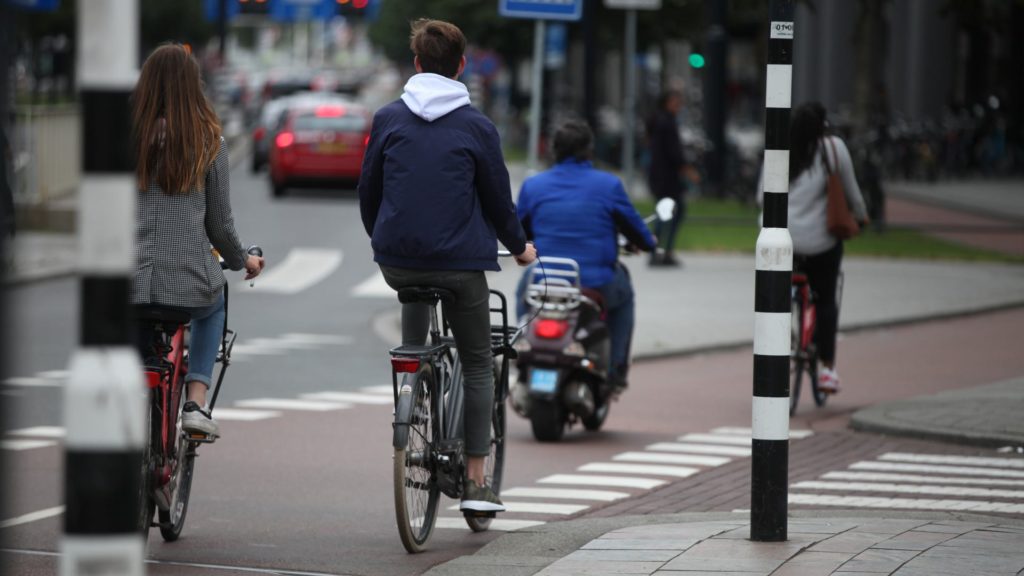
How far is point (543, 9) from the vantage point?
54.2 ft

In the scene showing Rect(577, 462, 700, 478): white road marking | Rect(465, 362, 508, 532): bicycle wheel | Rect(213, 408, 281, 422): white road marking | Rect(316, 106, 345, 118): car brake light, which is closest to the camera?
Rect(465, 362, 508, 532): bicycle wheel

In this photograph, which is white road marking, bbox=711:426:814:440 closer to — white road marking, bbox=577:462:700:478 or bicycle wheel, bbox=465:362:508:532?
white road marking, bbox=577:462:700:478

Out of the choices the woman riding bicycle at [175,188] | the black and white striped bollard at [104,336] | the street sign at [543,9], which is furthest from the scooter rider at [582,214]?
the black and white striped bollard at [104,336]

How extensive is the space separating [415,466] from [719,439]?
3605 millimetres

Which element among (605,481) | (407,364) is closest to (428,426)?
(407,364)

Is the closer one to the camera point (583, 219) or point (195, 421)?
point (195, 421)

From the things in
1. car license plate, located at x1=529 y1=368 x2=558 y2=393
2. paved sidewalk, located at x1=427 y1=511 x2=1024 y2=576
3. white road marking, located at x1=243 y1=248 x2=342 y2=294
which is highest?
paved sidewalk, located at x1=427 y1=511 x2=1024 y2=576

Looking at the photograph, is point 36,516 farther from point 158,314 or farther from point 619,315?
point 619,315

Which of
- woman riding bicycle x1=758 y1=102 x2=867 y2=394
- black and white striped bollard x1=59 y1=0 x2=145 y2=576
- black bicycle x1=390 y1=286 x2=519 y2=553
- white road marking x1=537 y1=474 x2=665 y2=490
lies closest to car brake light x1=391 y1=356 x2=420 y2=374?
black bicycle x1=390 y1=286 x2=519 y2=553

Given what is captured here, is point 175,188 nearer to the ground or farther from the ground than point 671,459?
farther from the ground

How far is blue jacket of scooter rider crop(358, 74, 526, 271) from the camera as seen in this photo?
6512 millimetres

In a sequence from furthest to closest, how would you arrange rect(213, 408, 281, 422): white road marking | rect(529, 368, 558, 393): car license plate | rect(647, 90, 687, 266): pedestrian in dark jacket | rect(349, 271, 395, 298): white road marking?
rect(647, 90, 687, 266): pedestrian in dark jacket < rect(349, 271, 395, 298): white road marking < rect(213, 408, 281, 422): white road marking < rect(529, 368, 558, 393): car license plate

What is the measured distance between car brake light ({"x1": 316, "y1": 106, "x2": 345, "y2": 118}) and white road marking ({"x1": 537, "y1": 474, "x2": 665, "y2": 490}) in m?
22.9

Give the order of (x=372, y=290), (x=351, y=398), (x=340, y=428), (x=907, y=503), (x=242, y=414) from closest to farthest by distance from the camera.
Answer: (x=907, y=503), (x=340, y=428), (x=242, y=414), (x=351, y=398), (x=372, y=290)
